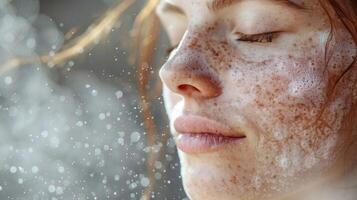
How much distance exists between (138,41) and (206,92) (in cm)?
59

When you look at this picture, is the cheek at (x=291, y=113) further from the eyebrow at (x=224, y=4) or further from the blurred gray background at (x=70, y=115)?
the blurred gray background at (x=70, y=115)

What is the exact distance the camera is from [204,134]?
1.21 m

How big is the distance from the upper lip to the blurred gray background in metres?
0.84

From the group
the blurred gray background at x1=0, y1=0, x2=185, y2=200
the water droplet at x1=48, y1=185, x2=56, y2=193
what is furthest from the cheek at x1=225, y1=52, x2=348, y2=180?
the water droplet at x1=48, y1=185, x2=56, y2=193

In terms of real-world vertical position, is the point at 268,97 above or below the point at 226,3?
below

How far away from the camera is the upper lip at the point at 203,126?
1199mm

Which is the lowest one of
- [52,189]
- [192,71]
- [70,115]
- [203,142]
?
[52,189]

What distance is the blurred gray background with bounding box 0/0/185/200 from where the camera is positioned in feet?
6.95

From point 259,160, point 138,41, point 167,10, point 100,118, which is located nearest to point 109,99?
point 100,118

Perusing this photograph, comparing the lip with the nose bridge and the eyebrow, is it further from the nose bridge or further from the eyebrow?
the eyebrow

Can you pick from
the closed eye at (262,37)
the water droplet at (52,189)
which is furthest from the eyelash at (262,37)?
the water droplet at (52,189)

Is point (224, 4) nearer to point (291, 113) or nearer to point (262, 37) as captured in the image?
point (262, 37)

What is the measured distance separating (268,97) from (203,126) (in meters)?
0.11

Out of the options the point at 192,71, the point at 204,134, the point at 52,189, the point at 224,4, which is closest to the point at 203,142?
the point at 204,134
